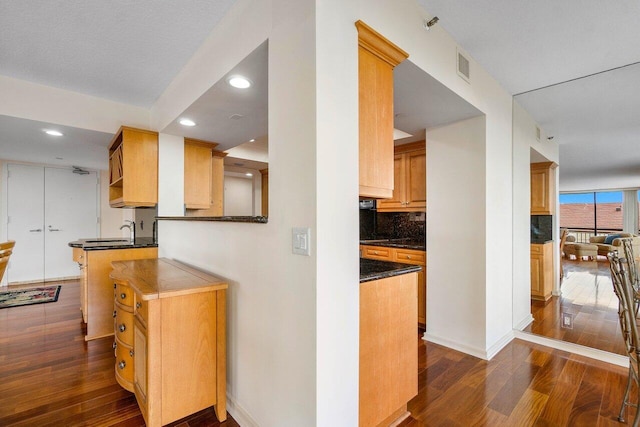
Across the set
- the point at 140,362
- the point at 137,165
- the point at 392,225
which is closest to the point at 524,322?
the point at 392,225

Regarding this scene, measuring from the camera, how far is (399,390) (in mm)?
1670

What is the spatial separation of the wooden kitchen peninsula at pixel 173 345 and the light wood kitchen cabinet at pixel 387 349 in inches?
32.5

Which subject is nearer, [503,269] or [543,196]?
[503,269]

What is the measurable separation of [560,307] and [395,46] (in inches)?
125

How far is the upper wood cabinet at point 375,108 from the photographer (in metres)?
1.46

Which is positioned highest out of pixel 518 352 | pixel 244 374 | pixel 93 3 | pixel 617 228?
pixel 93 3

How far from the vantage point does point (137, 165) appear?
2953 millimetres

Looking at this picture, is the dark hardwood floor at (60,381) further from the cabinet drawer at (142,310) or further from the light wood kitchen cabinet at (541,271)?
the light wood kitchen cabinet at (541,271)

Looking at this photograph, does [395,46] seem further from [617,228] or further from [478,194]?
[617,228]

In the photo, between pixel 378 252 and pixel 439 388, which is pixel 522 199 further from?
pixel 439 388

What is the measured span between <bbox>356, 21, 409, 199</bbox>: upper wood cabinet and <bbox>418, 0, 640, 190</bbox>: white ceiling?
1.93 ft

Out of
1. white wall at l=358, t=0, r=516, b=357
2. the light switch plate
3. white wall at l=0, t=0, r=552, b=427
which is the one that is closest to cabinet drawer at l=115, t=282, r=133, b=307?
white wall at l=0, t=0, r=552, b=427

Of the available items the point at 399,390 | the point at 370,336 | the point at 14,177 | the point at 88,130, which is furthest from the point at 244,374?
the point at 14,177

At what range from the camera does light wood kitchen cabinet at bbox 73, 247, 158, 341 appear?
9.29 feet
